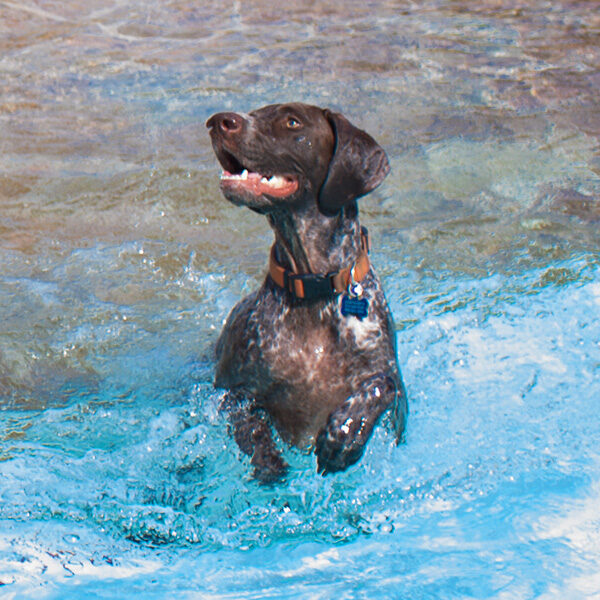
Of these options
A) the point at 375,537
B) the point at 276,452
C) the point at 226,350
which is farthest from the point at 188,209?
the point at 375,537

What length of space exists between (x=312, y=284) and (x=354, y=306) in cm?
23

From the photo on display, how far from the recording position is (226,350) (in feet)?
15.4

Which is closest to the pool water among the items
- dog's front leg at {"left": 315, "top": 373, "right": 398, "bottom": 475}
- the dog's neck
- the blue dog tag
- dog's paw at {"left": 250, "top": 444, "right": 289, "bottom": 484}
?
dog's paw at {"left": 250, "top": 444, "right": 289, "bottom": 484}

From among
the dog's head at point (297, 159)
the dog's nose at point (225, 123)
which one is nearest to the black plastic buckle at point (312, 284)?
the dog's head at point (297, 159)

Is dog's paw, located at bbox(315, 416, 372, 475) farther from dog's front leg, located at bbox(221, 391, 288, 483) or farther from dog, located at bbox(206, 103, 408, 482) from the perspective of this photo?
dog's front leg, located at bbox(221, 391, 288, 483)

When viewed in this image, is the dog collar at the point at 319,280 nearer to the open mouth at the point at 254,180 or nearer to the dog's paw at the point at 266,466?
the open mouth at the point at 254,180

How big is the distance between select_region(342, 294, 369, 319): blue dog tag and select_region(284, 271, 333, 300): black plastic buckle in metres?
0.08

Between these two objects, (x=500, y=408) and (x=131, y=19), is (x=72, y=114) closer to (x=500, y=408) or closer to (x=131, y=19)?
(x=131, y=19)

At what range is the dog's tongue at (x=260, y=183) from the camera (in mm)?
4016

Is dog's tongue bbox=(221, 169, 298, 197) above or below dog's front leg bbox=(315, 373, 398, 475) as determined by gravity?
above

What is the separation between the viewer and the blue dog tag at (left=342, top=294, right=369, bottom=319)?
14.3 feet

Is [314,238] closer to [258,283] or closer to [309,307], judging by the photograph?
[309,307]

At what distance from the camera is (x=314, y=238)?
14.2 feet

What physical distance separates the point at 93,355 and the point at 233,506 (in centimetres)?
175
